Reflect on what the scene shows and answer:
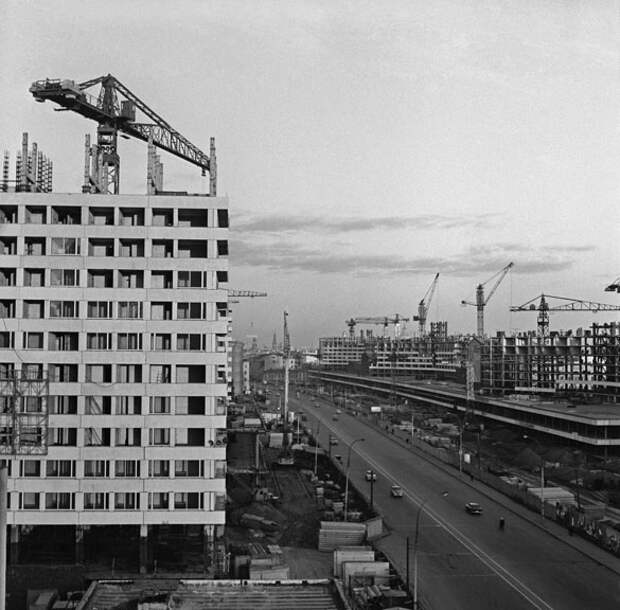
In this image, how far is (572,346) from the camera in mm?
103062

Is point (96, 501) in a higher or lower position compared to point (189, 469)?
lower

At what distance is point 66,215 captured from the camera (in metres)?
33.3

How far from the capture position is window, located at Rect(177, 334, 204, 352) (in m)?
32.8

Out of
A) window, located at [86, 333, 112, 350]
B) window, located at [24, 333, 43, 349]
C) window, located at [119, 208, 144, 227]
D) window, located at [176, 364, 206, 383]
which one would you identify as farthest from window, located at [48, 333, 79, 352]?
window, located at [119, 208, 144, 227]

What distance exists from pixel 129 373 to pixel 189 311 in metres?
3.74

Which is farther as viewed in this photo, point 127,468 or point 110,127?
point 110,127

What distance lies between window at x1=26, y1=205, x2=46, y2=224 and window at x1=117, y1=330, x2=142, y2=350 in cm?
611

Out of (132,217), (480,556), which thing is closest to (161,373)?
(132,217)

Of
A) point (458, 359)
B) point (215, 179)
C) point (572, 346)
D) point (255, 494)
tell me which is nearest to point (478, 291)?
point (458, 359)

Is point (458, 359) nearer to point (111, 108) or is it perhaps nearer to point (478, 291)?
point (478, 291)

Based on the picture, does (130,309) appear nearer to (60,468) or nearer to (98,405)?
(98,405)

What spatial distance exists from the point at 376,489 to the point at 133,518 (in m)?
24.9

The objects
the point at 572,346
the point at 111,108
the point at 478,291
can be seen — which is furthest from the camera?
the point at 478,291

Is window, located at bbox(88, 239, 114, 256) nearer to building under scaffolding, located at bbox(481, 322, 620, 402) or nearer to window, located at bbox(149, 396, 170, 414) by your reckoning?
window, located at bbox(149, 396, 170, 414)
